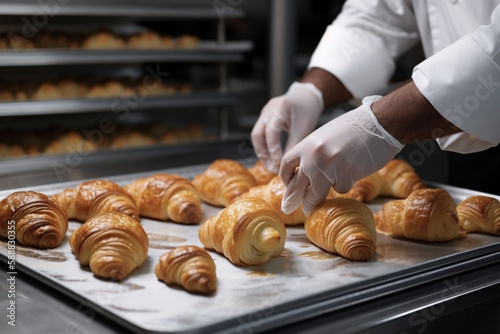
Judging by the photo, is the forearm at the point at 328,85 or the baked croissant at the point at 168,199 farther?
the forearm at the point at 328,85

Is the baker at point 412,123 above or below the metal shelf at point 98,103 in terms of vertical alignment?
above

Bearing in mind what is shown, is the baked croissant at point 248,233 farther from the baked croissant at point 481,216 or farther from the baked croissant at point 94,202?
the baked croissant at point 481,216

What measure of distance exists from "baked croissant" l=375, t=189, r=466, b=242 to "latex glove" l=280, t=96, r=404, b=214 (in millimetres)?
133

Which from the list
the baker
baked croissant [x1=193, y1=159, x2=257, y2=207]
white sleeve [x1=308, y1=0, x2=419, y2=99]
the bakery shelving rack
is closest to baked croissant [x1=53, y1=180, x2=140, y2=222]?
baked croissant [x1=193, y1=159, x2=257, y2=207]

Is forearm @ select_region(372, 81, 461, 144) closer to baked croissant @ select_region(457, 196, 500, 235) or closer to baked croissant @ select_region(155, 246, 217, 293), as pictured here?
baked croissant @ select_region(457, 196, 500, 235)

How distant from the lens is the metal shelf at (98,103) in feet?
9.83

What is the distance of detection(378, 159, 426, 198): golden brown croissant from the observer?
1951 mm

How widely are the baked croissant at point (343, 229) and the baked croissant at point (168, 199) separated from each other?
0.35 m

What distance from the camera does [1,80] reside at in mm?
3406

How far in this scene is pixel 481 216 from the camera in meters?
1.61

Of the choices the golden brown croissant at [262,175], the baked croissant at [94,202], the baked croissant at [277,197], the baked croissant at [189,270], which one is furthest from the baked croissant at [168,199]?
the baked croissant at [189,270]

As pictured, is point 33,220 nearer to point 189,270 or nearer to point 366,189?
point 189,270

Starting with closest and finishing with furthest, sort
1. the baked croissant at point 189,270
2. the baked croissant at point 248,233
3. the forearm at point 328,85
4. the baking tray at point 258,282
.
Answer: the baking tray at point 258,282 < the baked croissant at point 189,270 < the baked croissant at point 248,233 < the forearm at point 328,85

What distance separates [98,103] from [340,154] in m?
2.01
